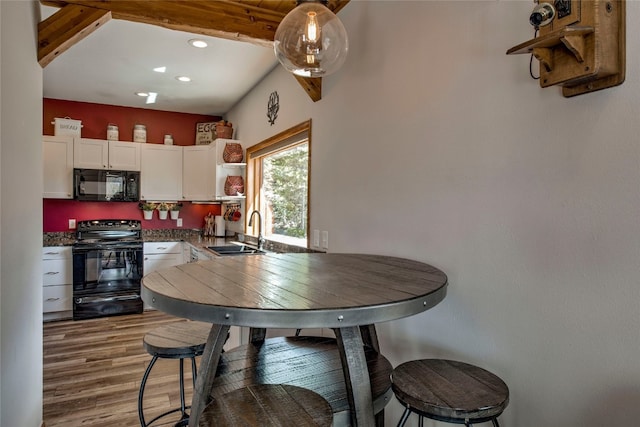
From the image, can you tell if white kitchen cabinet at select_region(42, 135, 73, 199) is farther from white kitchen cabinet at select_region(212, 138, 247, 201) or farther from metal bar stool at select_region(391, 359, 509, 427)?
metal bar stool at select_region(391, 359, 509, 427)

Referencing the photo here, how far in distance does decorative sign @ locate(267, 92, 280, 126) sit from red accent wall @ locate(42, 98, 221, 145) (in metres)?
2.29

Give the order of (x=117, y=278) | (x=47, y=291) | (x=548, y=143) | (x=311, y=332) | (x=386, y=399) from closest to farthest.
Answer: (x=548, y=143) < (x=386, y=399) < (x=311, y=332) < (x=47, y=291) < (x=117, y=278)

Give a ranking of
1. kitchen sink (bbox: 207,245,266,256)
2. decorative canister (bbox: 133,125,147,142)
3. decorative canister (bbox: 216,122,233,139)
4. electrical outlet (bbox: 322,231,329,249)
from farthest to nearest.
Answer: decorative canister (bbox: 133,125,147,142) < decorative canister (bbox: 216,122,233,139) < kitchen sink (bbox: 207,245,266,256) < electrical outlet (bbox: 322,231,329,249)

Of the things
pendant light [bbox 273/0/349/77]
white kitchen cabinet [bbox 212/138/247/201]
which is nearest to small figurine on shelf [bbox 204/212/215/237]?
white kitchen cabinet [bbox 212/138/247/201]

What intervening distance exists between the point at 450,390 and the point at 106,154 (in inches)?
199

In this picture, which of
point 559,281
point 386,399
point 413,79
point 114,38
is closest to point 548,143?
point 559,281

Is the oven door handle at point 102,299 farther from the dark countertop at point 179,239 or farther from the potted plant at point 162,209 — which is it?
the potted plant at point 162,209

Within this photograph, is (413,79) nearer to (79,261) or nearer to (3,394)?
(3,394)

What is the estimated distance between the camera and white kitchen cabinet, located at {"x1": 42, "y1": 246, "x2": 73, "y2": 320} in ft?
14.3

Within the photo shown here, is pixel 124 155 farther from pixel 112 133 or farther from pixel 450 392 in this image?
pixel 450 392

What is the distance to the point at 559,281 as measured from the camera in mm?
1149

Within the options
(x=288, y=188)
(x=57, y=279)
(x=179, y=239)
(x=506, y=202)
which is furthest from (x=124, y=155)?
(x=506, y=202)

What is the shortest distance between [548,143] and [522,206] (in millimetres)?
213

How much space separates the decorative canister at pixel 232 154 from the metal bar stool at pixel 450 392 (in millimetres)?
3733
